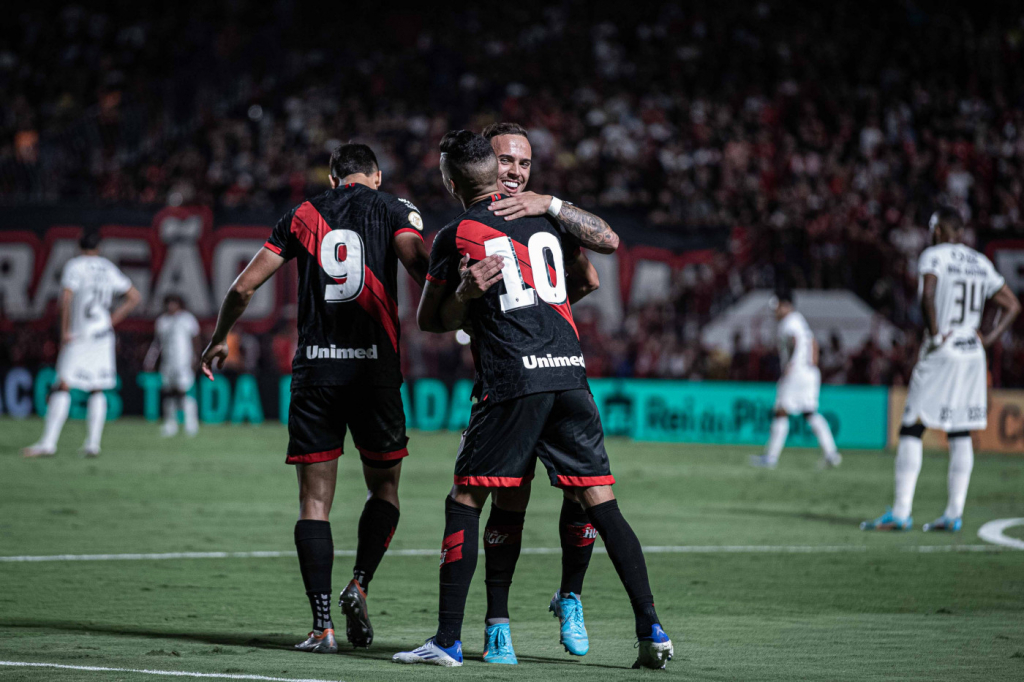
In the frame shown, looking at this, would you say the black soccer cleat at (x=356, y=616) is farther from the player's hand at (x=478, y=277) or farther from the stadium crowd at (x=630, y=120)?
the stadium crowd at (x=630, y=120)

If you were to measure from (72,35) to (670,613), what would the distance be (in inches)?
1146

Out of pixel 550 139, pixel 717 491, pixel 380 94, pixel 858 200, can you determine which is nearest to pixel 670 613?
pixel 717 491

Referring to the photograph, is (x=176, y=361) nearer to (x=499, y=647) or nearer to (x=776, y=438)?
(x=776, y=438)

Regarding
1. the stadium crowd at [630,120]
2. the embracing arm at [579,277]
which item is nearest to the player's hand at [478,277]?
the embracing arm at [579,277]

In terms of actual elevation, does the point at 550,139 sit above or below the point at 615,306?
above

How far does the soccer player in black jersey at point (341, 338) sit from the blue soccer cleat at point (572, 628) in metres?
0.89

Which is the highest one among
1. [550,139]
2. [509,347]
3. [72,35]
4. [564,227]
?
[72,35]

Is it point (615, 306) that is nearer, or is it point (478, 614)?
point (478, 614)

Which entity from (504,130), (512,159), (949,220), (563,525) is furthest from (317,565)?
(949,220)

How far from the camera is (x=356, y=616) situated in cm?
516

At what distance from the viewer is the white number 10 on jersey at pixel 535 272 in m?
4.85

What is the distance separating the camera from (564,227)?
196 inches

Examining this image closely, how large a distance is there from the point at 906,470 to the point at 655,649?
586 cm

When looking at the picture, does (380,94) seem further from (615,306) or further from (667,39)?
(615,306)
